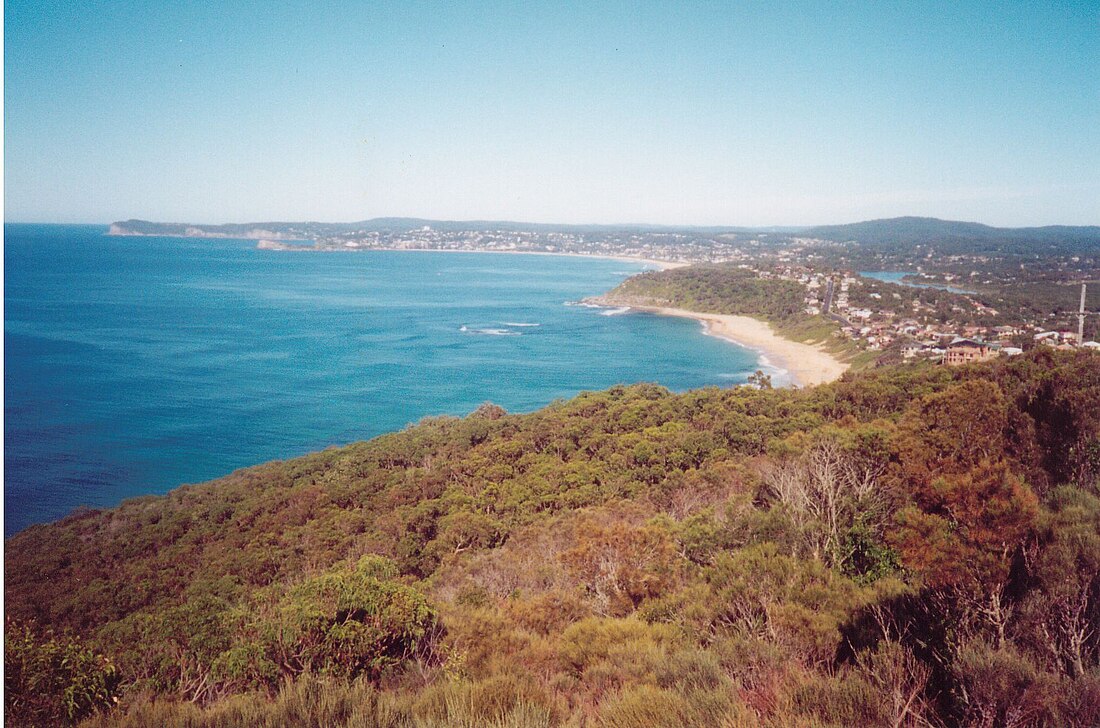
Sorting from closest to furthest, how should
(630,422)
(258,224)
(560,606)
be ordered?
(560,606), (630,422), (258,224)

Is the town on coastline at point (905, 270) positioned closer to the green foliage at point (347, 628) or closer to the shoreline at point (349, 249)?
the shoreline at point (349, 249)

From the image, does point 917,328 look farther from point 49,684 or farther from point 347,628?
point 49,684

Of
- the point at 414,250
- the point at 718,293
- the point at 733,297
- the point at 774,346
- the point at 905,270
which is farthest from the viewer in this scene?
the point at 414,250

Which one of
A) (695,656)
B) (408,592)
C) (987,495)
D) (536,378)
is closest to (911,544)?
(987,495)

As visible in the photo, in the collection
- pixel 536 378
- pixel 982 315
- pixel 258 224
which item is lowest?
pixel 536 378

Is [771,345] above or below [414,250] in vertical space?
below

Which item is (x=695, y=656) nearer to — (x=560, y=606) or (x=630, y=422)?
(x=560, y=606)

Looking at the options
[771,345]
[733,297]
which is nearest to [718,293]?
[733,297]
